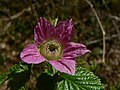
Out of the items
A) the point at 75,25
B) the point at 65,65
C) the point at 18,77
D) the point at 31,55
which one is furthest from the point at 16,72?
the point at 75,25

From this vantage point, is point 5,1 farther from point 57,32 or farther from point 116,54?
point 57,32

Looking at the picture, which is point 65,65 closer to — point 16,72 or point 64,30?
point 64,30

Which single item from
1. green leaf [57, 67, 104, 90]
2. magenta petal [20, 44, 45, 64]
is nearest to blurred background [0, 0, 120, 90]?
green leaf [57, 67, 104, 90]

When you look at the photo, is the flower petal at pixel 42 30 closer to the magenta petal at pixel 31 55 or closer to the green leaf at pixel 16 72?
the magenta petal at pixel 31 55

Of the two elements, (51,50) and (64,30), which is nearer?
(64,30)

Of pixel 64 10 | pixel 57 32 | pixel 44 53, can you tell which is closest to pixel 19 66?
pixel 44 53

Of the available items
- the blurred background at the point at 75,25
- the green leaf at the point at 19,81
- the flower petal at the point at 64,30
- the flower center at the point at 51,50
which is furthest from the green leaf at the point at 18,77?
the blurred background at the point at 75,25

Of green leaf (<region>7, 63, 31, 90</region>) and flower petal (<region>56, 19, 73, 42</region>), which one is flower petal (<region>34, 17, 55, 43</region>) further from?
green leaf (<region>7, 63, 31, 90</region>)
